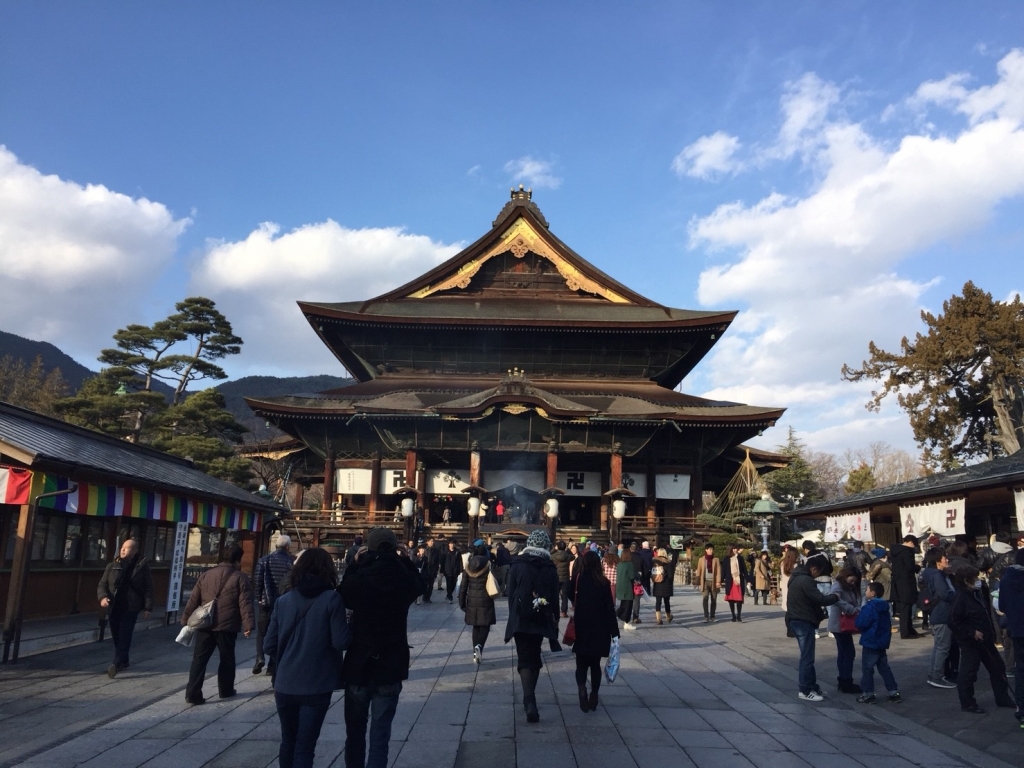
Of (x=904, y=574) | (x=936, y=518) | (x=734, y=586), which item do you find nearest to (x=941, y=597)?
(x=904, y=574)

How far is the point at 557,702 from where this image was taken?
308 inches

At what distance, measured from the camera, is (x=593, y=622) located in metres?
7.19

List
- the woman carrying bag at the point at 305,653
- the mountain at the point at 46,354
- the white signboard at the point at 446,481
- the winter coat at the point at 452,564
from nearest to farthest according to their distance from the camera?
1. the woman carrying bag at the point at 305,653
2. the winter coat at the point at 452,564
3. the white signboard at the point at 446,481
4. the mountain at the point at 46,354

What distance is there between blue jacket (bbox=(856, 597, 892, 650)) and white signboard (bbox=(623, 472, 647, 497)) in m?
23.7

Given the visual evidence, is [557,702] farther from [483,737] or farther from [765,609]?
[765,609]

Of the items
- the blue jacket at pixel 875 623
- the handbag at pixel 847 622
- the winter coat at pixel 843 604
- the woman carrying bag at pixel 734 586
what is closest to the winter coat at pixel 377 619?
the blue jacket at pixel 875 623

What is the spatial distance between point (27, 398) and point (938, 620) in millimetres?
60461

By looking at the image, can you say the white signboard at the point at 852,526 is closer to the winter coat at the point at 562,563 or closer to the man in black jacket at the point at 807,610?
→ the winter coat at the point at 562,563

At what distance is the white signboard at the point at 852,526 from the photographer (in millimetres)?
17719

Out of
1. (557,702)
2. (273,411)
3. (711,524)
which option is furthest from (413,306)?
(557,702)

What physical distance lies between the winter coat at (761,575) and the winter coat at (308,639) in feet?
54.1

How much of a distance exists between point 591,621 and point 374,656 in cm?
300

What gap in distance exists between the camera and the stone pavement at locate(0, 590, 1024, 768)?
19.5 ft

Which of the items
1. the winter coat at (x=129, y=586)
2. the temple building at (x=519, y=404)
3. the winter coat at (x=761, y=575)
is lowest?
the winter coat at (x=761, y=575)
